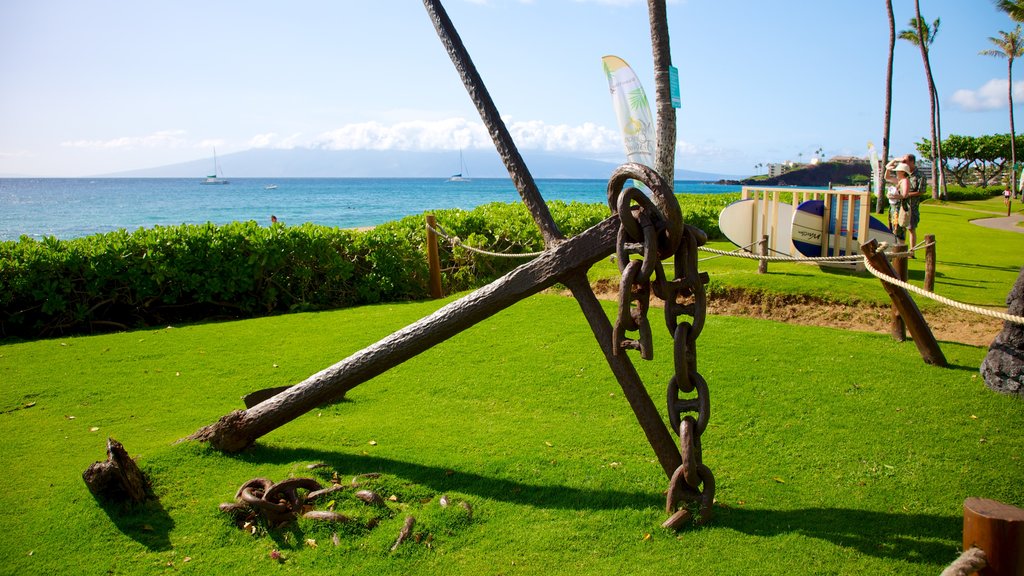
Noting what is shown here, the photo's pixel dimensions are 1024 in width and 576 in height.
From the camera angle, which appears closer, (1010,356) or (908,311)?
(1010,356)

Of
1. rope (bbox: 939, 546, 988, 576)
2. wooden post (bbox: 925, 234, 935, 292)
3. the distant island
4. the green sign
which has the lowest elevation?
rope (bbox: 939, 546, 988, 576)

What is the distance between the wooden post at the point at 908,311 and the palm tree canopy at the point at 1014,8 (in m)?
41.7

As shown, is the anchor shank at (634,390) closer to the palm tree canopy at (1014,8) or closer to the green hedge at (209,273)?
the green hedge at (209,273)

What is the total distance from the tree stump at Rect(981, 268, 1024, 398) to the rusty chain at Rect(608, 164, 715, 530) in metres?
4.14

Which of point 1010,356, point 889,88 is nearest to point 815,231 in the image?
point 1010,356

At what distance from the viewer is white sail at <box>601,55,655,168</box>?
11094 millimetres

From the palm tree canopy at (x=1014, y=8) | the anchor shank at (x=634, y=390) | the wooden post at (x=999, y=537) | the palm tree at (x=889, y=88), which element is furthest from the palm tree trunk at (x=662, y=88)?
the palm tree canopy at (x=1014, y=8)

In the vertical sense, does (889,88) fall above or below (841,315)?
above

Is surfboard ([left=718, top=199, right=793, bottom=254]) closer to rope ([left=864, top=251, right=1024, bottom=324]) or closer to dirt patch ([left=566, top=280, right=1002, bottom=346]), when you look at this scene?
dirt patch ([left=566, top=280, right=1002, bottom=346])

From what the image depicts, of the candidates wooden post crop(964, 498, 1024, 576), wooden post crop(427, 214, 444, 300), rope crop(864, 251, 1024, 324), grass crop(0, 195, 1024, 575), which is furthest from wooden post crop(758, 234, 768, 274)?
wooden post crop(964, 498, 1024, 576)

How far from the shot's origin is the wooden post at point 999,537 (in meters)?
1.99

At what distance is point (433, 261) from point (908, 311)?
660 centimetres

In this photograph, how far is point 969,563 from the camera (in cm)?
201

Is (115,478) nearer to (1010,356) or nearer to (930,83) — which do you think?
(1010,356)
